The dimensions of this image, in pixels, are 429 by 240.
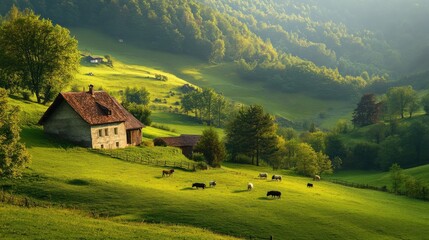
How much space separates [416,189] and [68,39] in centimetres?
6496

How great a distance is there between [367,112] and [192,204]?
13174cm

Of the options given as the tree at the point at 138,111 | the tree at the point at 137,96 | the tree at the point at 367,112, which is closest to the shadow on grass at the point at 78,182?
the tree at the point at 138,111

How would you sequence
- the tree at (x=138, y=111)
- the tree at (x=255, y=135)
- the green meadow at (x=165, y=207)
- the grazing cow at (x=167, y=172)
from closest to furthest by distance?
the green meadow at (x=165, y=207)
the grazing cow at (x=167, y=172)
the tree at (x=255, y=135)
the tree at (x=138, y=111)

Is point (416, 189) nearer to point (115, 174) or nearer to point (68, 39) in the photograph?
point (115, 174)

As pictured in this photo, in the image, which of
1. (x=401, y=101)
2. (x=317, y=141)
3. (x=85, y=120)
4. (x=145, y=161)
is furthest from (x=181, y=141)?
(x=401, y=101)

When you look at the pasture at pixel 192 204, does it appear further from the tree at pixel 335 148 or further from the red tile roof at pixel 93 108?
the tree at pixel 335 148

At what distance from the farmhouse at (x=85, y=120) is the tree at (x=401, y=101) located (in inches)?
4588

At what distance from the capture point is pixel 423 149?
136 meters

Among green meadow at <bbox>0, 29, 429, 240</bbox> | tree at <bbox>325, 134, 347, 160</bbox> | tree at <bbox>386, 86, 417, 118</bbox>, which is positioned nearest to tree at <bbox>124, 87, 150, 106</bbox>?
tree at <bbox>325, 134, 347, 160</bbox>

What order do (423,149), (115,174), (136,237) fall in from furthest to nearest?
(423,149) → (115,174) → (136,237)

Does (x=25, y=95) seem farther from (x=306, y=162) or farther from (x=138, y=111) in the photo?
(x=306, y=162)

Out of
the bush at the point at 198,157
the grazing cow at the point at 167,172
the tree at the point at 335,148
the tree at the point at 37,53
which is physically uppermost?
the tree at the point at 37,53

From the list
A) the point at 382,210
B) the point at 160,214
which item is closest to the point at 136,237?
the point at 160,214

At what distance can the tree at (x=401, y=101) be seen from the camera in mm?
163000
